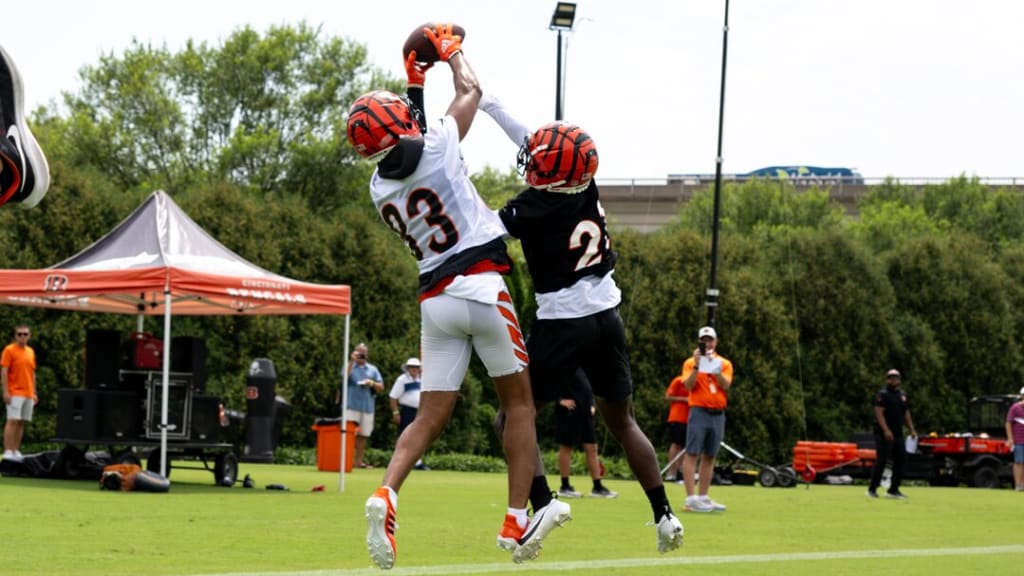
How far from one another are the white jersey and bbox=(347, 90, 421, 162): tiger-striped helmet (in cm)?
14

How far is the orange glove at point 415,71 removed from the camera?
26.2 feet

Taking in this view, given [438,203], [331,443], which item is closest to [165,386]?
[331,443]

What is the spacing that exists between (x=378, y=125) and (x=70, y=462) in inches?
565

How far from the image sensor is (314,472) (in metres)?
26.0

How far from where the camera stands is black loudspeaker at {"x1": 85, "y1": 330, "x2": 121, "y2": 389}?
19.8m

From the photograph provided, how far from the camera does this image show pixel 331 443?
2652 cm

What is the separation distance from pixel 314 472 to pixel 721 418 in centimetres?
1034

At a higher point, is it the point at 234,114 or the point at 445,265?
the point at 234,114

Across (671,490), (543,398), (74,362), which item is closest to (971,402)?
(671,490)

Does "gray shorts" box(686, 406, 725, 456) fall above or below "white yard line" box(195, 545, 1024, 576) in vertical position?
above

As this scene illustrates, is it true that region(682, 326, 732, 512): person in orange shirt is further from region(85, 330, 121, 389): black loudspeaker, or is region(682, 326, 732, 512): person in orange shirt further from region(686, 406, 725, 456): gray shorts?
region(85, 330, 121, 389): black loudspeaker

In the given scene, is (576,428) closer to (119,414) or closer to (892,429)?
(119,414)

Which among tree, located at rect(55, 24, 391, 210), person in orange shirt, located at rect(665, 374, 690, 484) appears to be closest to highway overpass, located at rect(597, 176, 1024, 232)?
tree, located at rect(55, 24, 391, 210)

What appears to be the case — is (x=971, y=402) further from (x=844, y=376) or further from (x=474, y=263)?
(x=474, y=263)
